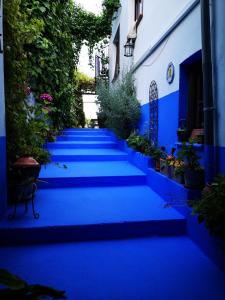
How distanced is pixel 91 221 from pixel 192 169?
43.3 inches

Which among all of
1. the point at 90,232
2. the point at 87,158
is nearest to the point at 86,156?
the point at 87,158

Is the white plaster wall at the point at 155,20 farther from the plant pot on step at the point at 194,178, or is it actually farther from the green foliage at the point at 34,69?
the plant pot on step at the point at 194,178

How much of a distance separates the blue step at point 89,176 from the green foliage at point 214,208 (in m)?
2.02

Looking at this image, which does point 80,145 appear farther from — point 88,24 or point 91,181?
point 88,24

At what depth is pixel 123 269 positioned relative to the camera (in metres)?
2.04

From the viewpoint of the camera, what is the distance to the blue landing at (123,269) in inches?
70.5

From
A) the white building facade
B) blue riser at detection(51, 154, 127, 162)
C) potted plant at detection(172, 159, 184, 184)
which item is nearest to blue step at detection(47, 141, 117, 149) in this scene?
blue riser at detection(51, 154, 127, 162)

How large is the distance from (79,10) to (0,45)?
8.04 m

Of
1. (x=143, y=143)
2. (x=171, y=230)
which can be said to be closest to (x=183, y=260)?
(x=171, y=230)

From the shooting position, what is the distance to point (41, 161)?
361 cm

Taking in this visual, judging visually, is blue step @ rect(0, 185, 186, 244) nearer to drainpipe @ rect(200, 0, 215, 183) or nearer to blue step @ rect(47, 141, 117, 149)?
drainpipe @ rect(200, 0, 215, 183)

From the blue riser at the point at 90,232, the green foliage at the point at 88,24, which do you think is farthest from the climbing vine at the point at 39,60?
the blue riser at the point at 90,232

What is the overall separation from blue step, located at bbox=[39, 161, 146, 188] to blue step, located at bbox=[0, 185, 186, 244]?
60cm

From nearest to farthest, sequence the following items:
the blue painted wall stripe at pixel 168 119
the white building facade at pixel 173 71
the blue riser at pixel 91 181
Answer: the white building facade at pixel 173 71 → the blue painted wall stripe at pixel 168 119 → the blue riser at pixel 91 181
